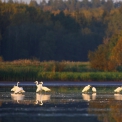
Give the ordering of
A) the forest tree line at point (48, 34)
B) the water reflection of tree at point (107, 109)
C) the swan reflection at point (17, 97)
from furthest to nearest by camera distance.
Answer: the forest tree line at point (48, 34) < the swan reflection at point (17, 97) < the water reflection of tree at point (107, 109)

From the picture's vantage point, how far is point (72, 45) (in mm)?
82000

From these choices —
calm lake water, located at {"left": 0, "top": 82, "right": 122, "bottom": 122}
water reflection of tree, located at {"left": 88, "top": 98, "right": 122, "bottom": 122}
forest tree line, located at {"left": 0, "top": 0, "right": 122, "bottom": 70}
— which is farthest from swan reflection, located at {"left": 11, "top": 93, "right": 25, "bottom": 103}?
forest tree line, located at {"left": 0, "top": 0, "right": 122, "bottom": 70}

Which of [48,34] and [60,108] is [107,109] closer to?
[60,108]

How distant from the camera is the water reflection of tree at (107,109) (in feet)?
62.5

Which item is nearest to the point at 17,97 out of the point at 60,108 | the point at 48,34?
the point at 60,108

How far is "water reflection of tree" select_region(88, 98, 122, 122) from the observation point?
19062mm

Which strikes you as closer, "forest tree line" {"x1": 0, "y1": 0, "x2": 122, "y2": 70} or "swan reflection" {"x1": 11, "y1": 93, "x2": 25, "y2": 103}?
"swan reflection" {"x1": 11, "y1": 93, "x2": 25, "y2": 103}

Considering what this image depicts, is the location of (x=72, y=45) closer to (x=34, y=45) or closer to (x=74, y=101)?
(x=34, y=45)

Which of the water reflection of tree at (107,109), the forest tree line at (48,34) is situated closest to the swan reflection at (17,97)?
the water reflection of tree at (107,109)

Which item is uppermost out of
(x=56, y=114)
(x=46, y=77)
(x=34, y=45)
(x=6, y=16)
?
(x=6, y=16)

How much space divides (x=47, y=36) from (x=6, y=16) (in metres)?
7.54

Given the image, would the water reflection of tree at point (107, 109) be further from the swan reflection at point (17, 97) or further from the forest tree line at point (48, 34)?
the forest tree line at point (48, 34)

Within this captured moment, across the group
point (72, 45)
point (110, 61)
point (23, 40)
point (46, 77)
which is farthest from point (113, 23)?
point (46, 77)

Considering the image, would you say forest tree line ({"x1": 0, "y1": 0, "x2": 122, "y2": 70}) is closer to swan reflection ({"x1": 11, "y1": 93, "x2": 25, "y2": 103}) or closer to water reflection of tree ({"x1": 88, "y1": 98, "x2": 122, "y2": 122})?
swan reflection ({"x1": 11, "y1": 93, "x2": 25, "y2": 103})
